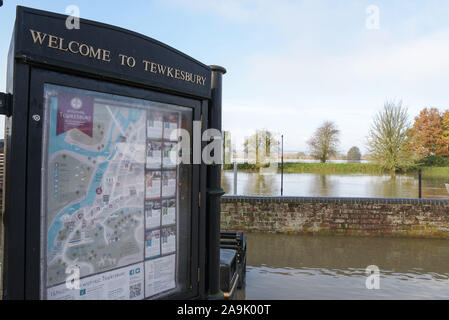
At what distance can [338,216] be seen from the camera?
29.6ft

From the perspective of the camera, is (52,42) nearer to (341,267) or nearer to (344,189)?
(341,267)

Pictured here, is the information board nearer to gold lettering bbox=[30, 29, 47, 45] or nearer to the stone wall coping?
gold lettering bbox=[30, 29, 47, 45]

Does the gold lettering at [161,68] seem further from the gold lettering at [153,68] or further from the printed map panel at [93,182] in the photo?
the printed map panel at [93,182]

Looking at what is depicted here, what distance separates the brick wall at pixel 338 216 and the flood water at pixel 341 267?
0.32 metres

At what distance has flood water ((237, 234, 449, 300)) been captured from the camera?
4.96 m

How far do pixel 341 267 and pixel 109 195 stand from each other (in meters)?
5.56

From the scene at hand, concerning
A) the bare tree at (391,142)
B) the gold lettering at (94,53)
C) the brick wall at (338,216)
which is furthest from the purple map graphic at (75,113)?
the bare tree at (391,142)

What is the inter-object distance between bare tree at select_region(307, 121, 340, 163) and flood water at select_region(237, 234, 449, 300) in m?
29.0

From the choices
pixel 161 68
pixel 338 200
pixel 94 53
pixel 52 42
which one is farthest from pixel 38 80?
pixel 338 200

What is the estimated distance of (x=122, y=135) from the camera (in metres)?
2.30

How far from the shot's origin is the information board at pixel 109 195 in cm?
197
